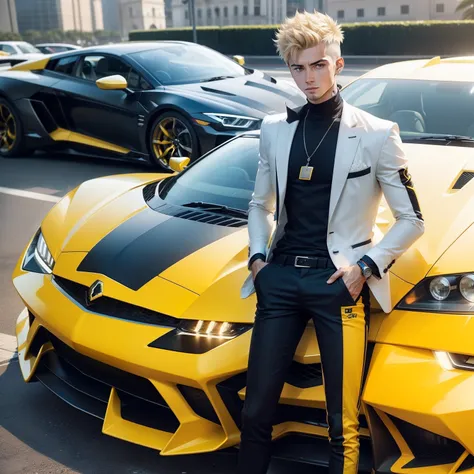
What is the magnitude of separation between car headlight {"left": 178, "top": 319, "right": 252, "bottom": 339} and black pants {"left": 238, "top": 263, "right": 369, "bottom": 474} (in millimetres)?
123

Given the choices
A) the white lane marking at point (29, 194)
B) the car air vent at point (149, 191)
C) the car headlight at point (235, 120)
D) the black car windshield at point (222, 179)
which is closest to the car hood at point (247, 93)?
the car headlight at point (235, 120)

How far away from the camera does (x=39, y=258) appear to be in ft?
11.5

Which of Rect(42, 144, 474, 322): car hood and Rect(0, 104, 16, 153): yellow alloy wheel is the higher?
Rect(42, 144, 474, 322): car hood

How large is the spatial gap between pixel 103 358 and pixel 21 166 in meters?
6.46

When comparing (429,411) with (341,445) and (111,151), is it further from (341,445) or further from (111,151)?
(111,151)

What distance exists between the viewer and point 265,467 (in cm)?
253

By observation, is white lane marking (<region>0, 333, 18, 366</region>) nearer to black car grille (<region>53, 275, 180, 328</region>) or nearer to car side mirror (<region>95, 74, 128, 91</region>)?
black car grille (<region>53, 275, 180, 328</region>)

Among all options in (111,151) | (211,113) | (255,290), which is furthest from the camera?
(111,151)

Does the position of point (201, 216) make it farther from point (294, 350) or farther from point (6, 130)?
point (6, 130)

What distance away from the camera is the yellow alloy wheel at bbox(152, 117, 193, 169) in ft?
24.9

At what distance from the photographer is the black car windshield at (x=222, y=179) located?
368cm

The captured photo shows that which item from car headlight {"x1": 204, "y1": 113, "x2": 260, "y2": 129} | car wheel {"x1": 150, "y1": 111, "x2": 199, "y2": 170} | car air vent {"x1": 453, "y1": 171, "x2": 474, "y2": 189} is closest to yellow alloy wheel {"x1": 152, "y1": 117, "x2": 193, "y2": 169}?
car wheel {"x1": 150, "y1": 111, "x2": 199, "y2": 170}

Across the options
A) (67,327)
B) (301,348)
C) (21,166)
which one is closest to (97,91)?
(21,166)

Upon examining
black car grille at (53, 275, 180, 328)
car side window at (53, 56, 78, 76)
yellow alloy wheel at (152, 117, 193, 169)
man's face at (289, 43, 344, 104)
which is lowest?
yellow alloy wheel at (152, 117, 193, 169)
